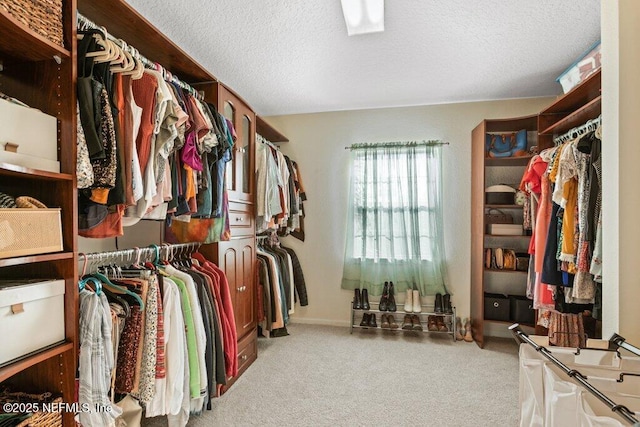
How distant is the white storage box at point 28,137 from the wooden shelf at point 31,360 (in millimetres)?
605

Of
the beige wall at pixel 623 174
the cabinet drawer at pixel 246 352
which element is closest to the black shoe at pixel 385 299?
the cabinet drawer at pixel 246 352

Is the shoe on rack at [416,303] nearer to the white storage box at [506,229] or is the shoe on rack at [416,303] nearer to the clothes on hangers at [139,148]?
the white storage box at [506,229]

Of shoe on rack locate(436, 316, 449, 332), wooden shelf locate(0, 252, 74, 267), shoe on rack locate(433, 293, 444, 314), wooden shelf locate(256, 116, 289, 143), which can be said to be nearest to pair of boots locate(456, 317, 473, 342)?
shoe on rack locate(436, 316, 449, 332)

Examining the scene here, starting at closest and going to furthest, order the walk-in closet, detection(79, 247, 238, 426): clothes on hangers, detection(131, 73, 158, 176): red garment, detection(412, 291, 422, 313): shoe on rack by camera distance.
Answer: the walk-in closet, detection(79, 247, 238, 426): clothes on hangers, detection(131, 73, 158, 176): red garment, detection(412, 291, 422, 313): shoe on rack

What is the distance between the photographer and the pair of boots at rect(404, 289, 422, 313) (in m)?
3.22

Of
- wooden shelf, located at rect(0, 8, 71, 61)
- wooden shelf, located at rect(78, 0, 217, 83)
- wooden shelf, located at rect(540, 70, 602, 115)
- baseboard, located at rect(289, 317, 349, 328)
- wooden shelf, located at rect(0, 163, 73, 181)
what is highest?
wooden shelf, located at rect(78, 0, 217, 83)

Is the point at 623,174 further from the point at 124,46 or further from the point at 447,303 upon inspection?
the point at 447,303

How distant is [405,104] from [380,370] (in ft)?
8.83

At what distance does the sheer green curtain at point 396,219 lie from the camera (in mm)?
3287

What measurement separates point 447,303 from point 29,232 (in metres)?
3.29

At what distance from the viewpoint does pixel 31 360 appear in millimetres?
947

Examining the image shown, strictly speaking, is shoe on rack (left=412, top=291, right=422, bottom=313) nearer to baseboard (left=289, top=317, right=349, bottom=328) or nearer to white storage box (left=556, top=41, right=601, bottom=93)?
baseboard (left=289, top=317, right=349, bottom=328)

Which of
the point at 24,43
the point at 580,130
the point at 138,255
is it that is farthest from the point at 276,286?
the point at 580,130

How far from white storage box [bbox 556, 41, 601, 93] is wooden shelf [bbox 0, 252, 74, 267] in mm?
3136
